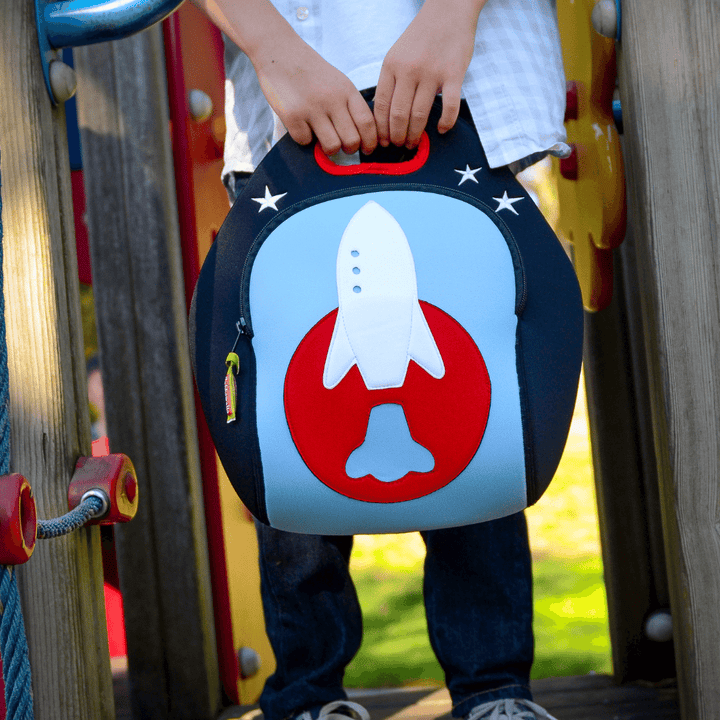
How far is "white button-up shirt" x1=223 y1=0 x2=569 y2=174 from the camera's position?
77 cm

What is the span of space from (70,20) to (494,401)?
57 centimetres

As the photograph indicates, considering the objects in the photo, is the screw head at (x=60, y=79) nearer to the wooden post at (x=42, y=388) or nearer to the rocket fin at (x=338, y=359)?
the wooden post at (x=42, y=388)

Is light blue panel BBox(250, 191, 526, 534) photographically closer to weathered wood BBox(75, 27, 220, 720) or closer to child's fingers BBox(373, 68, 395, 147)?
child's fingers BBox(373, 68, 395, 147)

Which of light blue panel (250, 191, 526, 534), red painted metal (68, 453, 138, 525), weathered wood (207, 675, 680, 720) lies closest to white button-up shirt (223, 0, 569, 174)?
light blue panel (250, 191, 526, 534)

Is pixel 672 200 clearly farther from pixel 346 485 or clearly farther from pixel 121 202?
pixel 121 202

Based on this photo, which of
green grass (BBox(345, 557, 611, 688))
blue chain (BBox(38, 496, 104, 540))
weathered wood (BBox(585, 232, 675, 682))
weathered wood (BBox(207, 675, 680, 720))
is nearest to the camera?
blue chain (BBox(38, 496, 104, 540))

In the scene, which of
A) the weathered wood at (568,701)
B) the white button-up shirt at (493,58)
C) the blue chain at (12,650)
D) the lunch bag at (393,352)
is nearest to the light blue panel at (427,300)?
the lunch bag at (393,352)

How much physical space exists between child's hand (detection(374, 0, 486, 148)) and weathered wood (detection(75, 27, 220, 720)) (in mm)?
600

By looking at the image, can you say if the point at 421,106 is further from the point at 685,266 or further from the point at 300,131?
the point at 685,266

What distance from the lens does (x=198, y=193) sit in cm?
128

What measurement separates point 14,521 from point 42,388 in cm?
26

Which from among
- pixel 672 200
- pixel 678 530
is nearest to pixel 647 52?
pixel 672 200

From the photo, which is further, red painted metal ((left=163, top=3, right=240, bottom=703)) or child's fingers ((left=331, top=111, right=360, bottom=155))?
red painted metal ((left=163, top=3, right=240, bottom=703))

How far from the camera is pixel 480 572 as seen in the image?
2.89ft
